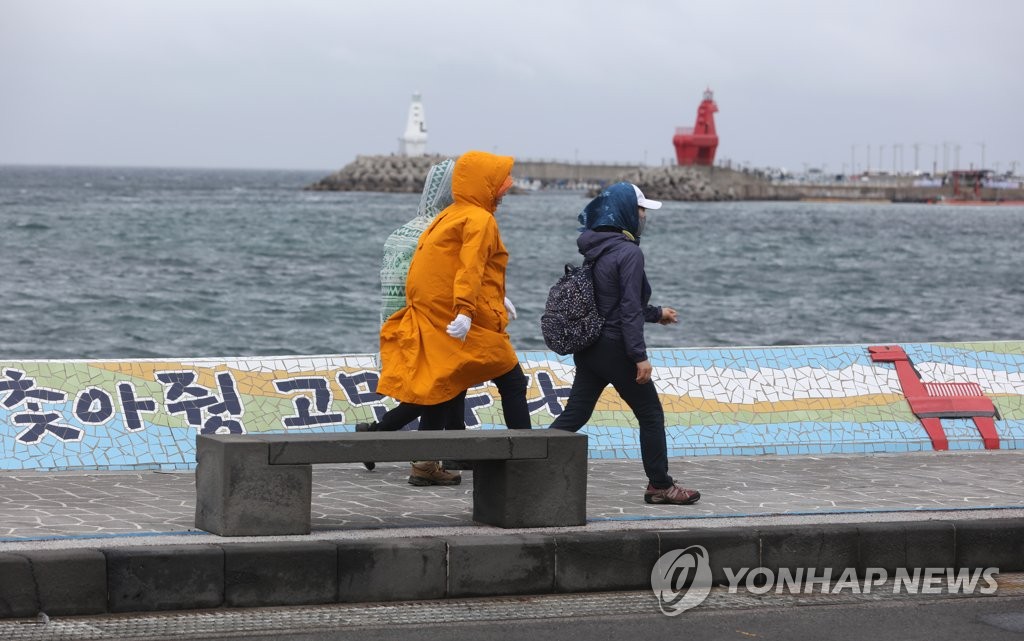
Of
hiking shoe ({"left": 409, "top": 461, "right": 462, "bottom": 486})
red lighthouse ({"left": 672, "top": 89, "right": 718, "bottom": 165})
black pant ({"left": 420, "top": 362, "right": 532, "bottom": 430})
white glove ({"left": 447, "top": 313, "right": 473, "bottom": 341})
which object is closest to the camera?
white glove ({"left": 447, "top": 313, "right": 473, "bottom": 341})

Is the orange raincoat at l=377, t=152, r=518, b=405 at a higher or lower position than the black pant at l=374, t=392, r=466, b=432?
higher

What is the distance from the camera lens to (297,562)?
5.91 meters

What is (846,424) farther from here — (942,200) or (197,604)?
(942,200)

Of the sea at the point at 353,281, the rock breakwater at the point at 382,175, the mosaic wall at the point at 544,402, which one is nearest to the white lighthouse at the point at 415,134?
the rock breakwater at the point at 382,175

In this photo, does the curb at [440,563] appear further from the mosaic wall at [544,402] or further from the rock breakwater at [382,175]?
the rock breakwater at [382,175]

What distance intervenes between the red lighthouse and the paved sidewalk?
11099cm

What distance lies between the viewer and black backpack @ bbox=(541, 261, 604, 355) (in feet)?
24.3

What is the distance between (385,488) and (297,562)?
1.97 m

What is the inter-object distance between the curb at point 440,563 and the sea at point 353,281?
17489mm

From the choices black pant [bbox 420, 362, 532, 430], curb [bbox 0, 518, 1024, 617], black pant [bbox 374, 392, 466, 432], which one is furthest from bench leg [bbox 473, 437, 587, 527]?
black pant [bbox 374, 392, 466, 432]

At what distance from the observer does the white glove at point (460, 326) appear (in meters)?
7.15

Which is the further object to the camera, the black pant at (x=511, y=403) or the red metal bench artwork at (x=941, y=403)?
the red metal bench artwork at (x=941, y=403)

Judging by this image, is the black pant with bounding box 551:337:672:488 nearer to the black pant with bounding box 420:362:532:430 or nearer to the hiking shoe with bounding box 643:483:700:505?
the hiking shoe with bounding box 643:483:700:505

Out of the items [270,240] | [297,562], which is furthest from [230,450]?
[270,240]
